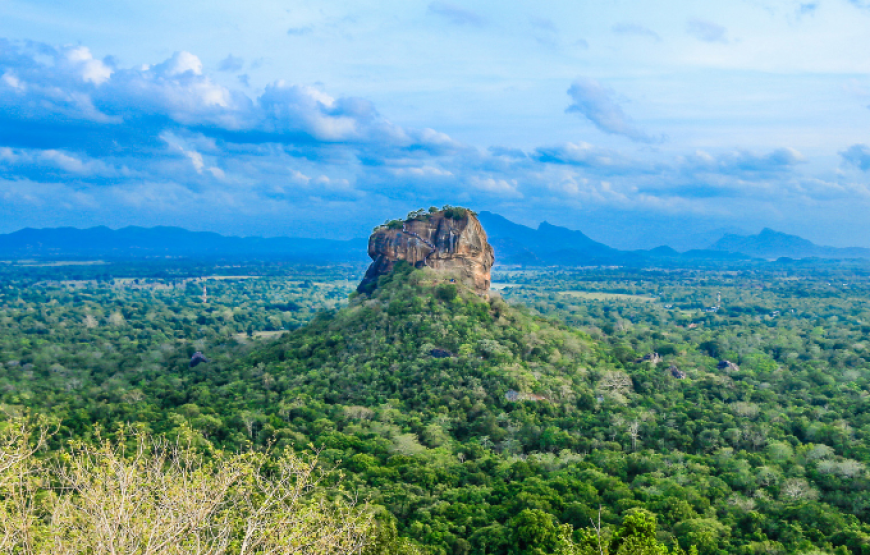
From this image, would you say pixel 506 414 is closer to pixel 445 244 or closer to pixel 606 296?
pixel 445 244

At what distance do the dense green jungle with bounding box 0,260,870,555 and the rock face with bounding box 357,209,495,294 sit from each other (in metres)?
2.12

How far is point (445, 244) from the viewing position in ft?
171

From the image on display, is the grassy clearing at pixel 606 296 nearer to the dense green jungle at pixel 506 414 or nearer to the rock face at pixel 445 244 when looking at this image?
the dense green jungle at pixel 506 414

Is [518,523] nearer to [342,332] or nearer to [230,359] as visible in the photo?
[342,332]

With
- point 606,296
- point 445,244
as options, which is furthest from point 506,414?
point 606,296

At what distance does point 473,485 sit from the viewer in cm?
2816

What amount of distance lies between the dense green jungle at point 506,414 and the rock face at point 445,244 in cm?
212

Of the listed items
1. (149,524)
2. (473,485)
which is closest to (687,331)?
(473,485)

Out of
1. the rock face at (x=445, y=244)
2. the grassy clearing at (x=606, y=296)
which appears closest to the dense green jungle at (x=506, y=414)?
the rock face at (x=445, y=244)

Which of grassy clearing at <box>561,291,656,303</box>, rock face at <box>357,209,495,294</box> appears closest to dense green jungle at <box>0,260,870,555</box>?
rock face at <box>357,209,495,294</box>

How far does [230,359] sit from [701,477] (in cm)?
3526

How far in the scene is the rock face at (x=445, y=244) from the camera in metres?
52.0

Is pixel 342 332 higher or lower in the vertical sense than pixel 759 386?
higher

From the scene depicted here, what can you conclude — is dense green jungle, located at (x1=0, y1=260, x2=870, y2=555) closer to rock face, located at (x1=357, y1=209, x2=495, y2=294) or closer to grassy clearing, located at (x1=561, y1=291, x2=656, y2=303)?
rock face, located at (x1=357, y1=209, x2=495, y2=294)
